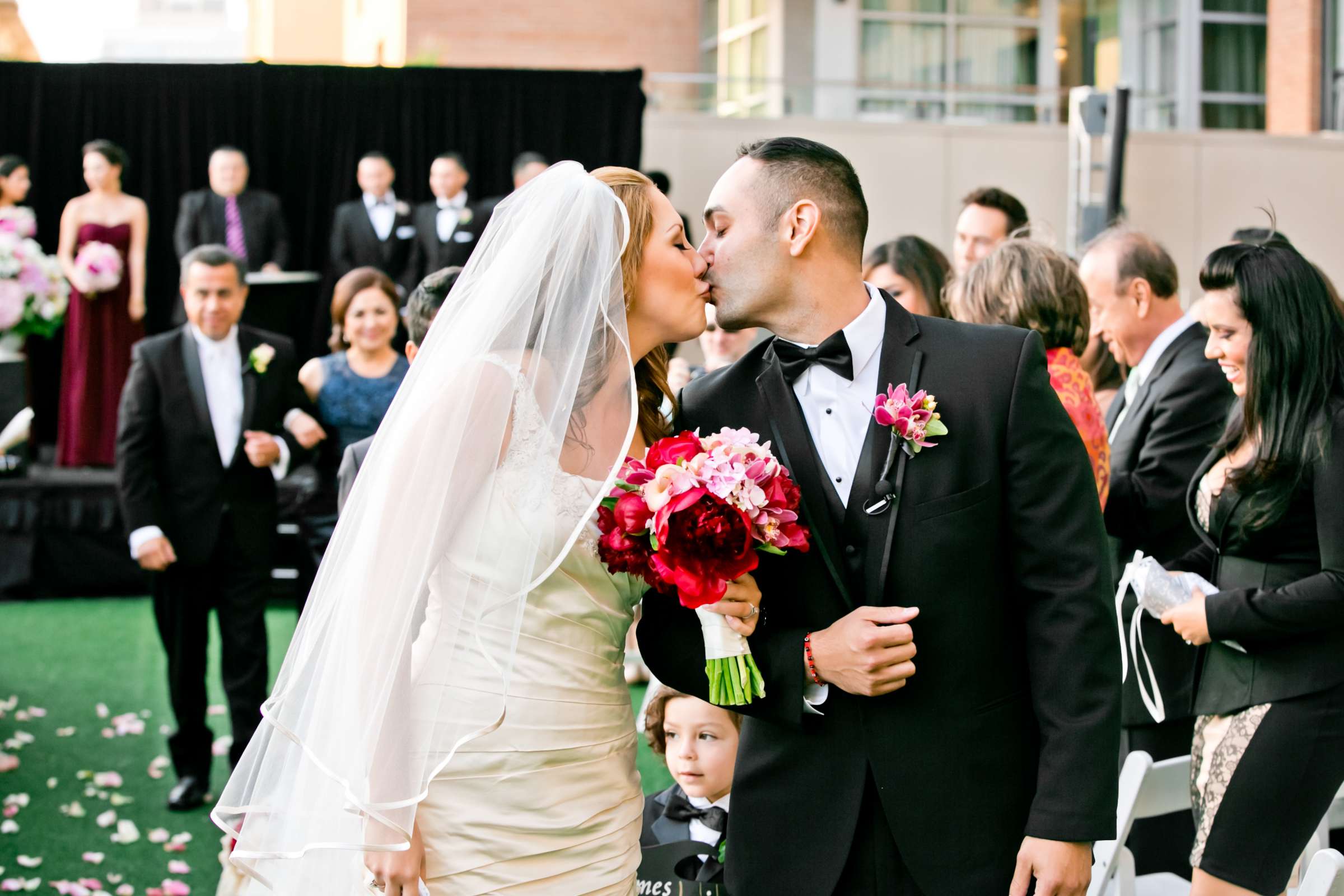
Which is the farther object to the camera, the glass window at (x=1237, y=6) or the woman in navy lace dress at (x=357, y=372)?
the glass window at (x=1237, y=6)

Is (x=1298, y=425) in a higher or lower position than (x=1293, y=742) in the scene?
higher

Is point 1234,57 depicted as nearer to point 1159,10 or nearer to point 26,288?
point 1159,10

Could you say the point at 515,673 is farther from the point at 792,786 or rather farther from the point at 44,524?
the point at 44,524

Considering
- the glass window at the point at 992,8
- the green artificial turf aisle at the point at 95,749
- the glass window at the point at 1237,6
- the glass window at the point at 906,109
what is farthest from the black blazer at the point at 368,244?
the glass window at the point at 1237,6

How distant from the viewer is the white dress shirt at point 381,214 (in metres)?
10.3

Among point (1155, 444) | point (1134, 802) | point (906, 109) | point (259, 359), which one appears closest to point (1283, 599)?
point (1134, 802)

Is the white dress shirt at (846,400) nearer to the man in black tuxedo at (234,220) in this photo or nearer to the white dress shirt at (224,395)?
the white dress shirt at (224,395)

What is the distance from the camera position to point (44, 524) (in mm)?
8797

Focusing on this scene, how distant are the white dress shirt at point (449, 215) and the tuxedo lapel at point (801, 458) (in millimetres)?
8245

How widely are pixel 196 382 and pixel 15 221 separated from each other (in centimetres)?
331

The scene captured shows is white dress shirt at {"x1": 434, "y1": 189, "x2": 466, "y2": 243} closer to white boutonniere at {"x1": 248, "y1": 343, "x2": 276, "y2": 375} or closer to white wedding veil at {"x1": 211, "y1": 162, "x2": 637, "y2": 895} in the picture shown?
white boutonniere at {"x1": 248, "y1": 343, "x2": 276, "y2": 375}

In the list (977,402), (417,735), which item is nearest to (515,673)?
(417,735)

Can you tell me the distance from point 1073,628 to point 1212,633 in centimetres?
113

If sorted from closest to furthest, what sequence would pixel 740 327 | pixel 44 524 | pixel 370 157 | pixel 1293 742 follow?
1. pixel 740 327
2. pixel 1293 742
3. pixel 44 524
4. pixel 370 157
